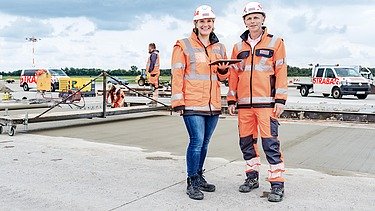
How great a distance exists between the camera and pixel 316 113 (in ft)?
42.7

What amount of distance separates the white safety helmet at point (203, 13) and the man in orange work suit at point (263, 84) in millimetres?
387

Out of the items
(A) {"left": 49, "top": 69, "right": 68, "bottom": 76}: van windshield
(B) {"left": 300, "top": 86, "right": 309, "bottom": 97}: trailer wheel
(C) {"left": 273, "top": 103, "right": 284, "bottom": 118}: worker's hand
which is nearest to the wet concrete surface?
(C) {"left": 273, "top": 103, "right": 284, "bottom": 118}: worker's hand

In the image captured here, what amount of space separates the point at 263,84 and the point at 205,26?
88 centimetres

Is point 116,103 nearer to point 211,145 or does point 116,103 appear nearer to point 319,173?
point 211,145

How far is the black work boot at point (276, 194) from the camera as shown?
192 inches

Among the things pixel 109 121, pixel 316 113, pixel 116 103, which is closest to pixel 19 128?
pixel 109 121

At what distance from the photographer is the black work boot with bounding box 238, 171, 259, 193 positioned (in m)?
5.24

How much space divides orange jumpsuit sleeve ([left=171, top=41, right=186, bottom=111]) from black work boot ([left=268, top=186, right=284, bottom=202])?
1274 mm

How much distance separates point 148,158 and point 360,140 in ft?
14.4

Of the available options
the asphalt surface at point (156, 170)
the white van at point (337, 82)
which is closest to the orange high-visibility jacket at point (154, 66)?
the asphalt surface at point (156, 170)

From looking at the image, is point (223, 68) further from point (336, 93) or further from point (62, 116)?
point (336, 93)

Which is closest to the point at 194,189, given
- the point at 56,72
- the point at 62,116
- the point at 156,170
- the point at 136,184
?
the point at 136,184

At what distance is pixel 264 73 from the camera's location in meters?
5.14

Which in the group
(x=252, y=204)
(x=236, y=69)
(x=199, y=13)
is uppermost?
(x=199, y=13)
